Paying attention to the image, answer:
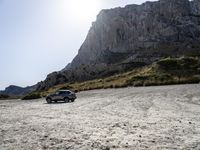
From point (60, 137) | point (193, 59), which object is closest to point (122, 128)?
point (60, 137)

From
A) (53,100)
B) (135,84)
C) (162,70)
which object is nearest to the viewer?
(53,100)

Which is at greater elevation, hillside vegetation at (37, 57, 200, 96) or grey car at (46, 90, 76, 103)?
hillside vegetation at (37, 57, 200, 96)

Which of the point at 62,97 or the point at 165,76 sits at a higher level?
the point at 165,76

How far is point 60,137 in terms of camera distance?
18578 mm

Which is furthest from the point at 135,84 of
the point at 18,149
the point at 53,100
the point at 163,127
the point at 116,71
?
the point at 116,71

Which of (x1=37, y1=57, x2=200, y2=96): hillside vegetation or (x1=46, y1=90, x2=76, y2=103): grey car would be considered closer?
(x1=46, y1=90, x2=76, y2=103): grey car

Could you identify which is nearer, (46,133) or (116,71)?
(46,133)

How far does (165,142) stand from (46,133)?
7.32 m

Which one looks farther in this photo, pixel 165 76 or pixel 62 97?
pixel 165 76

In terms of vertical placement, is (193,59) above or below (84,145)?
above

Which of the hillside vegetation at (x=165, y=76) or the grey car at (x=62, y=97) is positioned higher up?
the hillside vegetation at (x=165, y=76)

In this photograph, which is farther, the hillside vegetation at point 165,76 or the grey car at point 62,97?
the hillside vegetation at point 165,76

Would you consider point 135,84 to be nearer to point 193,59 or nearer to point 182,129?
point 193,59

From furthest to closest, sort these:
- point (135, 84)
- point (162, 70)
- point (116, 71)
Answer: point (116, 71) < point (162, 70) < point (135, 84)
